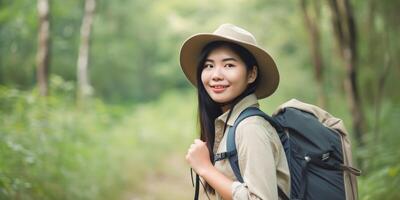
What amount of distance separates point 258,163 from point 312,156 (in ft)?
0.84

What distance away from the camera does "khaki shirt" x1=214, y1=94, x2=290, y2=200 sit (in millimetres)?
2260

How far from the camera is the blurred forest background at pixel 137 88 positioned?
6.38m

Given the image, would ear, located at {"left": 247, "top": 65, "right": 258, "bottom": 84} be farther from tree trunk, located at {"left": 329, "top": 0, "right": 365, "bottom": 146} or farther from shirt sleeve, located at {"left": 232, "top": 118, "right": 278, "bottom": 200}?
tree trunk, located at {"left": 329, "top": 0, "right": 365, "bottom": 146}

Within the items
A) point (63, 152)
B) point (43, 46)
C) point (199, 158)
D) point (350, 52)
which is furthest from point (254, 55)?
point (43, 46)

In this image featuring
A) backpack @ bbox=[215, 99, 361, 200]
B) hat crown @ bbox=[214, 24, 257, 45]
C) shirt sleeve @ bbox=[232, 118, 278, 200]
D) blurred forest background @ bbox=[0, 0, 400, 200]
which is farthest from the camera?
blurred forest background @ bbox=[0, 0, 400, 200]

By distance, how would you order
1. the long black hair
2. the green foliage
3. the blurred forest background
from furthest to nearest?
the blurred forest background
the green foliage
the long black hair

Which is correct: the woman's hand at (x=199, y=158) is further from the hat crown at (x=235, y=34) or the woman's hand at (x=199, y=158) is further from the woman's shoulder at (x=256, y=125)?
the hat crown at (x=235, y=34)

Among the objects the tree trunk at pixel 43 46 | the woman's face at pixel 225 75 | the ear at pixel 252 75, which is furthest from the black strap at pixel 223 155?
the tree trunk at pixel 43 46

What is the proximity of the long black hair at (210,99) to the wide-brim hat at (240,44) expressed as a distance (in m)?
0.03

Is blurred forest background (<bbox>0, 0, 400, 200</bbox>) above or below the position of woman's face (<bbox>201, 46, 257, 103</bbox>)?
above

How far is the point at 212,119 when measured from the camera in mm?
2760

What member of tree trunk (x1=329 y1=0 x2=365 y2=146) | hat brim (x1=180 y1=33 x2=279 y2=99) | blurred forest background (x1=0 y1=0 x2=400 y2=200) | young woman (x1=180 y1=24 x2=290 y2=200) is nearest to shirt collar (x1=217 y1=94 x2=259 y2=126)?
young woman (x1=180 y1=24 x2=290 y2=200)

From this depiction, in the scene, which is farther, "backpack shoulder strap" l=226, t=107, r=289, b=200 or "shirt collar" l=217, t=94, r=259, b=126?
"shirt collar" l=217, t=94, r=259, b=126

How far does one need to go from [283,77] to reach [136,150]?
600 cm
